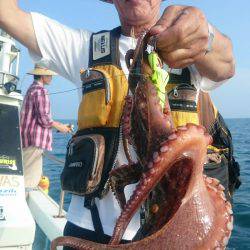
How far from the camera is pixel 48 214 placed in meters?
6.03

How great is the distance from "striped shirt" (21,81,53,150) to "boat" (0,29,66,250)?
1.31m

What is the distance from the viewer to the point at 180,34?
5.36 ft

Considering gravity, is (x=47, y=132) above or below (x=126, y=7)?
below

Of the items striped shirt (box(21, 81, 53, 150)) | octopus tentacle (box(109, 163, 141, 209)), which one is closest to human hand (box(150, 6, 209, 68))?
octopus tentacle (box(109, 163, 141, 209))

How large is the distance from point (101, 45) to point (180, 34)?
1213 millimetres

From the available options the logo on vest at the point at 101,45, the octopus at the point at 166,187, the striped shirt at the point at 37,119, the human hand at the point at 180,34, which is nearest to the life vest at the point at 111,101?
the logo on vest at the point at 101,45

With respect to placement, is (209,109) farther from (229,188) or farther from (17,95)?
(17,95)

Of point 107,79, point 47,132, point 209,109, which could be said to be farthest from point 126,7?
point 47,132

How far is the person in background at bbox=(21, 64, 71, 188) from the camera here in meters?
8.36

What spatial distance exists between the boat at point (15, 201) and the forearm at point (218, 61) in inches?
124

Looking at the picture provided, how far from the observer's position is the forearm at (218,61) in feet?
6.79

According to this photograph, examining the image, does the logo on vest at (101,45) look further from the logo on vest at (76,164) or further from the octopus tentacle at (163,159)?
the octopus tentacle at (163,159)

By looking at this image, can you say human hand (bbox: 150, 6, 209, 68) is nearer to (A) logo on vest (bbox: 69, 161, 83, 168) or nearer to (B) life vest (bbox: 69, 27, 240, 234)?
(B) life vest (bbox: 69, 27, 240, 234)

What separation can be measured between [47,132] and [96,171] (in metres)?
6.08
